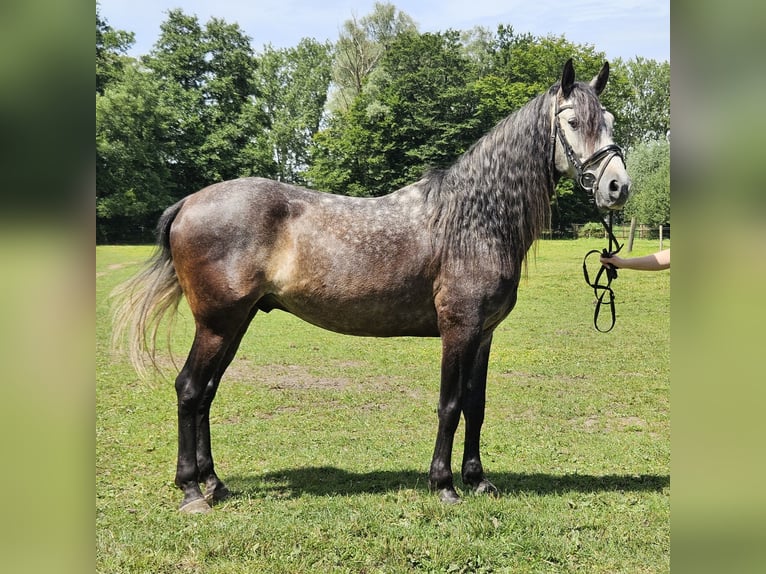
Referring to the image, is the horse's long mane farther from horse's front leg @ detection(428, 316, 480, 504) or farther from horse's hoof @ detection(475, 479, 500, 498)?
horse's hoof @ detection(475, 479, 500, 498)

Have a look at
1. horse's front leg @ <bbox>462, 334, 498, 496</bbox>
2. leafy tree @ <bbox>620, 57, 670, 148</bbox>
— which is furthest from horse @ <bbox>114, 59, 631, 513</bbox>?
leafy tree @ <bbox>620, 57, 670, 148</bbox>

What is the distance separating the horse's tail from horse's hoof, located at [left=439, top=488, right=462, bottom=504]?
2365 millimetres

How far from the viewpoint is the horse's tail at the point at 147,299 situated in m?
4.22

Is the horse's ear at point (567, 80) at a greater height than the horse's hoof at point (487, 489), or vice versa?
the horse's ear at point (567, 80)

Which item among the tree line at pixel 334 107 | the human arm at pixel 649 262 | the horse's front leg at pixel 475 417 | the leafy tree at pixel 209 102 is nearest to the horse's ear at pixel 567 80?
the human arm at pixel 649 262

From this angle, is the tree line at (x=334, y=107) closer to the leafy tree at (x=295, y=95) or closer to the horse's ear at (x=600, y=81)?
the leafy tree at (x=295, y=95)

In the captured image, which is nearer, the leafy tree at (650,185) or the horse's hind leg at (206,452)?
the horse's hind leg at (206,452)

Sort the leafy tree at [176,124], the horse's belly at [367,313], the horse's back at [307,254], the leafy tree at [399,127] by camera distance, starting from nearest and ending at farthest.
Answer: the horse's back at [307,254]
the horse's belly at [367,313]
the leafy tree at [176,124]
the leafy tree at [399,127]

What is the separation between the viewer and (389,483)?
4523 mm

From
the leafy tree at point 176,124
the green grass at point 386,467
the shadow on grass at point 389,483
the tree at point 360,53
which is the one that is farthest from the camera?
the tree at point 360,53

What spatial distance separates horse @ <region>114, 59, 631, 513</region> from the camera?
13.1 feet

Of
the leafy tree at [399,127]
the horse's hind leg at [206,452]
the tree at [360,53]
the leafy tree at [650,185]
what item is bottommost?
the horse's hind leg at [206,452]
